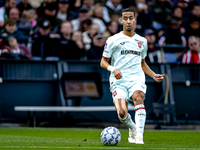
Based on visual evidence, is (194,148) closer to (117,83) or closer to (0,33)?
(117,83)

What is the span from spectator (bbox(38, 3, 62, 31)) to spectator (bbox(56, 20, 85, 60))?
1.02 metres

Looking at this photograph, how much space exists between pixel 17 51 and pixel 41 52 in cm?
85

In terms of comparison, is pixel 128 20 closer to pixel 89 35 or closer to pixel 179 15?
pixel 89 35

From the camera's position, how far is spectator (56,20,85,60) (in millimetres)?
13289

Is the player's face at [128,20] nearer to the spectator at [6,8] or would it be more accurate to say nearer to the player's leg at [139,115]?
the player's leg at [139,115]

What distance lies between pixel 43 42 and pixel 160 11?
225 inches

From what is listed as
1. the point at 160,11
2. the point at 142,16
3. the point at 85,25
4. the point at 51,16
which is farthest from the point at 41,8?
the point at 160,11

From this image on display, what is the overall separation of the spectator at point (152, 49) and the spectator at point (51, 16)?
10.7 feet

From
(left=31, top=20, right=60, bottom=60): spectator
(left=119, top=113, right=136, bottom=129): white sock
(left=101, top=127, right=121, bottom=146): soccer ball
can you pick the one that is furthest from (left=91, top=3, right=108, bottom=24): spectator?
(left=101, top=127, right=121, bottom=146): soccer ball

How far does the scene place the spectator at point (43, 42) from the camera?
43.8ft

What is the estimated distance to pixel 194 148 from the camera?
6332mm

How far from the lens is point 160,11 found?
16.7 metres

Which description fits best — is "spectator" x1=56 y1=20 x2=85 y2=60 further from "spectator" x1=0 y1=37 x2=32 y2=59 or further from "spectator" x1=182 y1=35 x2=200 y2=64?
"spectator" x1=182 y1=35 x2=200 y2=64

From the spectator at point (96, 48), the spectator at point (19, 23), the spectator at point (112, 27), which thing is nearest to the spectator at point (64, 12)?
the spectator at point (19, 23)
